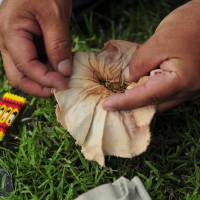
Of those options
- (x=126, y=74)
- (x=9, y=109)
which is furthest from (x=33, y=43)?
(x=9, y=109)

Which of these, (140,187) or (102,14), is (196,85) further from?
(102,14)

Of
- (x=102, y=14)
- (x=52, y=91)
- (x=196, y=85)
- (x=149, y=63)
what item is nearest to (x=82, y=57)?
(x=52, y=91)

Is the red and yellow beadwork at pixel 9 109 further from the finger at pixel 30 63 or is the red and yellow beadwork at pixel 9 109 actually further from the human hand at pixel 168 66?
the human hand at pixel 168 66

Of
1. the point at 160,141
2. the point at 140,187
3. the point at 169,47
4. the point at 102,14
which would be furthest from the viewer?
the point at 102,14

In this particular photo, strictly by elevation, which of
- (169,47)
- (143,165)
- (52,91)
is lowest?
(143,165)

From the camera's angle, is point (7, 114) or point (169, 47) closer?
point (169, 47)

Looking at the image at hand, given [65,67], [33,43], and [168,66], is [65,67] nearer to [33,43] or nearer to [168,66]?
[33,43]
